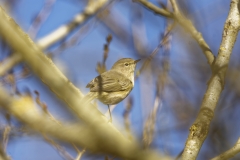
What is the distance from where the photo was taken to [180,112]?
220 inches

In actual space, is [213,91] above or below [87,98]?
above

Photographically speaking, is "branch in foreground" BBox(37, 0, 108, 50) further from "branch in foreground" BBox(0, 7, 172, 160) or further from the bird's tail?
"branch in foreground" BBox(0, 7, 172, 160)

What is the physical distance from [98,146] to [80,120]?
0.26 m

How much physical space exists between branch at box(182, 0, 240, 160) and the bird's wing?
2327 millimetres

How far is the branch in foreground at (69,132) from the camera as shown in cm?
135

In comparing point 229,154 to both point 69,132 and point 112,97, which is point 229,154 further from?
point 112,97

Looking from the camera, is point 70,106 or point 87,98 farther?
point 87,98

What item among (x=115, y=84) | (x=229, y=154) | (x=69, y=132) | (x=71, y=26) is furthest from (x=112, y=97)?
(x=69, y=132)

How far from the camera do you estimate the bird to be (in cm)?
538

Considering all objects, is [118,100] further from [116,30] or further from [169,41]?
[169,41]

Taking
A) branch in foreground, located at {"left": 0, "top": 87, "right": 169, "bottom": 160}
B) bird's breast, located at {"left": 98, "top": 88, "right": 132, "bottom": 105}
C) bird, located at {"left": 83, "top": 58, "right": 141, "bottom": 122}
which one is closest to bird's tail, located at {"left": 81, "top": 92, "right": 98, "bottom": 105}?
bird, located at {"left": 83, "top": 58, "right": 141, "bottom": 122}

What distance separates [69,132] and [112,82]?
480 centimetres

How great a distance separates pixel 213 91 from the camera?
321 centimetres

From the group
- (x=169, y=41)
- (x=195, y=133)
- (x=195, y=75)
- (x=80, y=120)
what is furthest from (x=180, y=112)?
(x=80, y=120)
